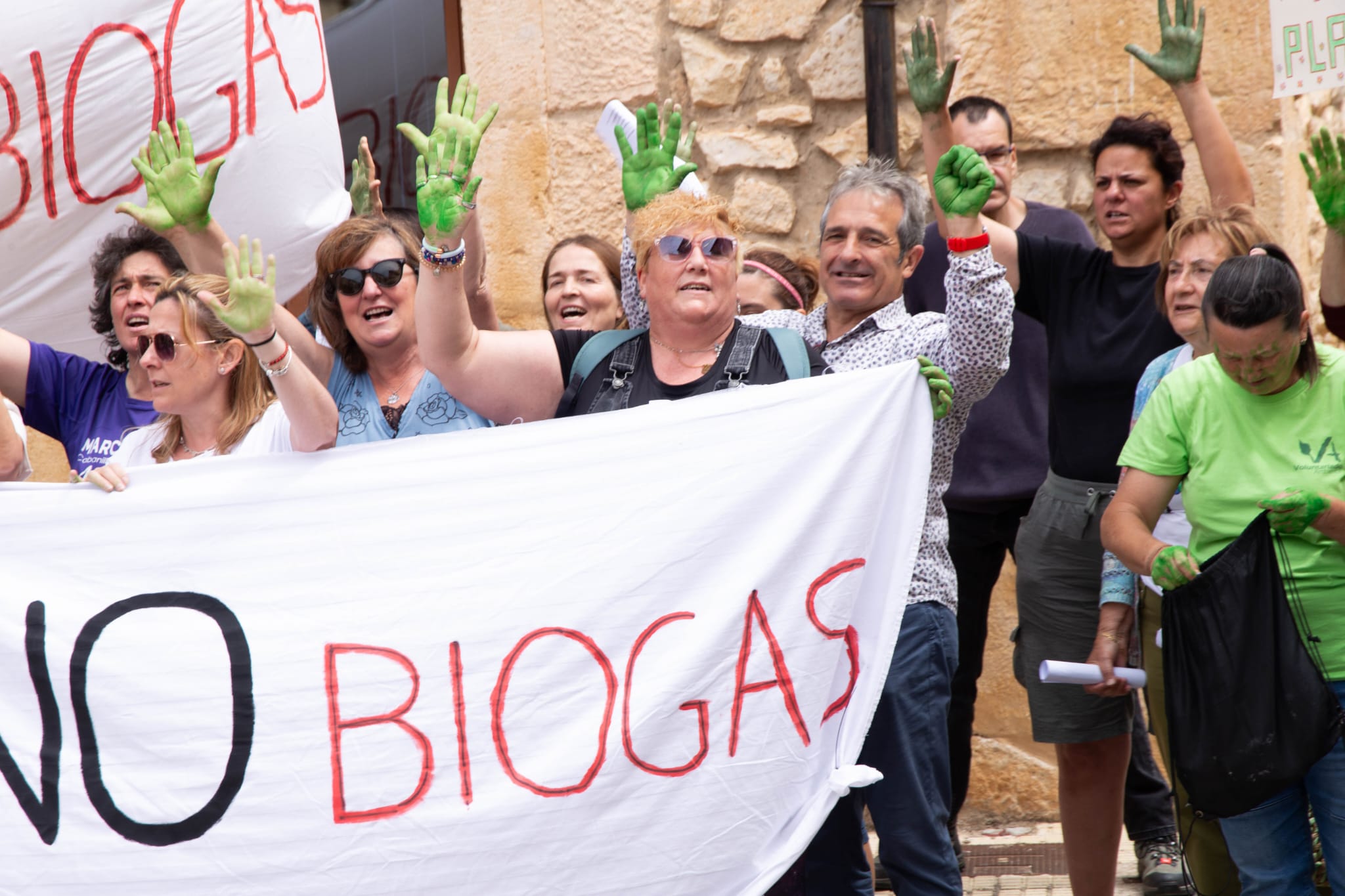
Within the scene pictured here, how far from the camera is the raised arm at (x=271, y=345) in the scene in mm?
2967

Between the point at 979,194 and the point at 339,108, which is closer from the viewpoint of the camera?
A: the point at 979,194

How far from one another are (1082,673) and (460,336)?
4.70 feet

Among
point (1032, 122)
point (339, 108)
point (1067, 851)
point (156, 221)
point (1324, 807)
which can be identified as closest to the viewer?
point (1324, 807)

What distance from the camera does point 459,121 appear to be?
308cm

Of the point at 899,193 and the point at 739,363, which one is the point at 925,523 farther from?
the point at 899,193

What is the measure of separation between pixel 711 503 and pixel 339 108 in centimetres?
333

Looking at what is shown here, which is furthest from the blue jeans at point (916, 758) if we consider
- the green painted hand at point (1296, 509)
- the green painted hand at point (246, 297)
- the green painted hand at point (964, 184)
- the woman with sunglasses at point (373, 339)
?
the green painted hand at point (246, 297)

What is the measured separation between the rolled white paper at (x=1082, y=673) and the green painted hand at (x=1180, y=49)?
4.86 feet

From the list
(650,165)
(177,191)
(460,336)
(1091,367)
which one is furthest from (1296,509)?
(177,191)

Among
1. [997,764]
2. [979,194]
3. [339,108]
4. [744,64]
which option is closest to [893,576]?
[979,194]

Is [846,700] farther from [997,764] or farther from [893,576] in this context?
[997,764]

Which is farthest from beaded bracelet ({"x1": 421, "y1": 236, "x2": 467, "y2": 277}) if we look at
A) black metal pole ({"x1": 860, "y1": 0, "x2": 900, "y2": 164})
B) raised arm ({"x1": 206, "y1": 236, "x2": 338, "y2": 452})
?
black metal pole ({"x1": 860, "y1": 0, "x2": 900, "y2": 164})

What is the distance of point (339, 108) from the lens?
579 cm

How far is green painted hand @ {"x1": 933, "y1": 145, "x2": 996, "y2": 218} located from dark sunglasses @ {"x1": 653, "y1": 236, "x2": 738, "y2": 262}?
44cm
